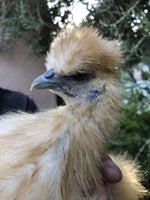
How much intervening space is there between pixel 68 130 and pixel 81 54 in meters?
0.36

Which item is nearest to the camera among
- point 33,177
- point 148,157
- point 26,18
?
point 33,177

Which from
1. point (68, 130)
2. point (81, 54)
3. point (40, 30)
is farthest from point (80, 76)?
point (40, 30)

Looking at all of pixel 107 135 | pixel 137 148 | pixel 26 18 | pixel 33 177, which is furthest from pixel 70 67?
pixel 137 148

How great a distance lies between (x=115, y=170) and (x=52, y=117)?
0.46 metres

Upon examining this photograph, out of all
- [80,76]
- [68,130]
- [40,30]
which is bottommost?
[68,130]

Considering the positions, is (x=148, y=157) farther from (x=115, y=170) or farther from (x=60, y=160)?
(x=60, y=160)

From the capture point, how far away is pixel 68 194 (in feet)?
2.77

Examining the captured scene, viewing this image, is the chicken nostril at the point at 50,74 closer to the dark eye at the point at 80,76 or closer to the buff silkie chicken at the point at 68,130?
the buff silkie chicken at the point at 68,130

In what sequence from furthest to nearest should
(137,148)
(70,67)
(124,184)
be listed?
1. (137,148)
2. (124,184)
3. (70,67)

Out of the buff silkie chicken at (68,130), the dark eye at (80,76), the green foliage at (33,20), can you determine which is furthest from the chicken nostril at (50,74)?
the green foliage at (33,20)

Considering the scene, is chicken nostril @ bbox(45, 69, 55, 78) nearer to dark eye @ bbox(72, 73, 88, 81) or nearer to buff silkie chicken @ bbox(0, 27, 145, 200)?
buff silkie chicken @ bbox(0, 27, 145, 200)

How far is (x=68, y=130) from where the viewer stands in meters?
0.88

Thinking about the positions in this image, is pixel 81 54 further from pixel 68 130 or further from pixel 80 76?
pixel 68 130

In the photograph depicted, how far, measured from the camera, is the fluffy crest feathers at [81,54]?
887mm
